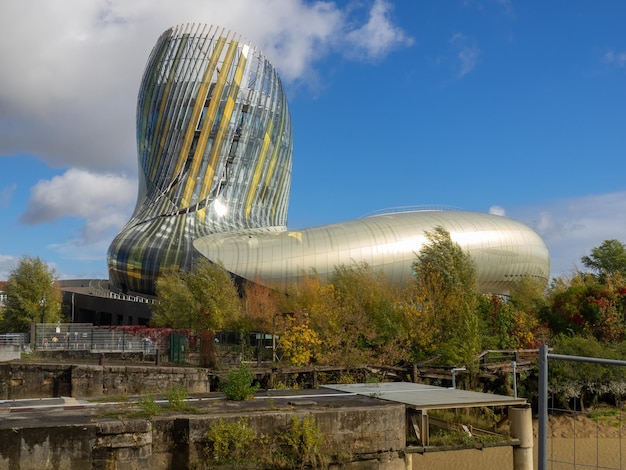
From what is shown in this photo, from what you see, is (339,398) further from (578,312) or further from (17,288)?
(17,288)

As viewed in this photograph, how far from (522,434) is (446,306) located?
1488cm

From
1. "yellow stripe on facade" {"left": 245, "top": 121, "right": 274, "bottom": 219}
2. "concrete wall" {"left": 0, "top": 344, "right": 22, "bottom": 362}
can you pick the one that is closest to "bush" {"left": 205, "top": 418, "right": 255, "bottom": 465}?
"concrete wall" {"left": 0, "top": 344, "right": 22, "bottom": 362}

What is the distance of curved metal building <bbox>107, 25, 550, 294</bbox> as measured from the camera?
50812 mm

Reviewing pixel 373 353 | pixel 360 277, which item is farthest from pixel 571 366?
pixel 360 277

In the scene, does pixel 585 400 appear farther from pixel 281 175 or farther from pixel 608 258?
pixel 281 175

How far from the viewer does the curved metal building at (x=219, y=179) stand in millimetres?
50812

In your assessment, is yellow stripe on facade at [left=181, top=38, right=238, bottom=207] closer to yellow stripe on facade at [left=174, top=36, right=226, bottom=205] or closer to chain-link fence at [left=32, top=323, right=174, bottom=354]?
yellow stripe on facade at [left=174, top=36, right=226, bottom=205]

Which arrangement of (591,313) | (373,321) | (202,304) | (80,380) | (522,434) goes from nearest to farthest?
(522,434) < (80,380) < (373,321) < (591,313) < (202,304)

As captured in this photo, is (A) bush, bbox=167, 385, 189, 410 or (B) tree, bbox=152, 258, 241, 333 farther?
(B) tree, bbox=152, 258, 241, 333

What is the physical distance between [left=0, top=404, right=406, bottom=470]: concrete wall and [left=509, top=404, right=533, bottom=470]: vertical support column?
317cm

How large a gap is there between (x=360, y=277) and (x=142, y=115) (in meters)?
38.8

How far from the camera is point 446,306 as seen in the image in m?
29.3

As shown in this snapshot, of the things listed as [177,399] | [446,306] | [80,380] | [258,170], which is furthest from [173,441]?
[258,170]

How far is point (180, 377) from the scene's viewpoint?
21109mm
